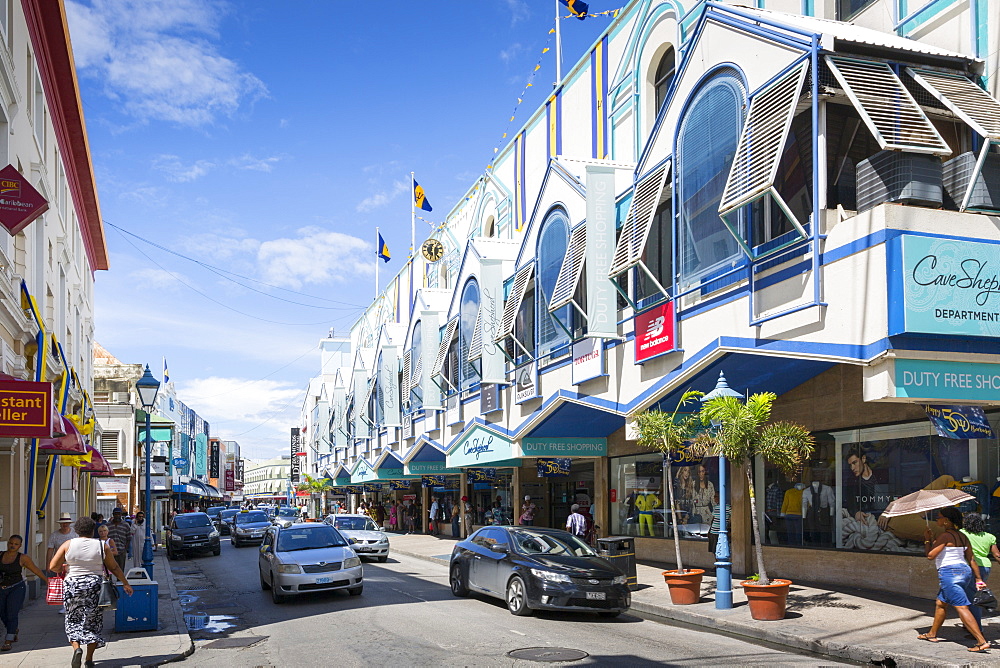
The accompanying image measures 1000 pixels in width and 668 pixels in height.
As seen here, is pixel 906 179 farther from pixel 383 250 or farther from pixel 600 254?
pixel 383 250

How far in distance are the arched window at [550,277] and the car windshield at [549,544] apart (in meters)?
8.30

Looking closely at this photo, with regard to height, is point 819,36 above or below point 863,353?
above

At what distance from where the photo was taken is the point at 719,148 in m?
16.2

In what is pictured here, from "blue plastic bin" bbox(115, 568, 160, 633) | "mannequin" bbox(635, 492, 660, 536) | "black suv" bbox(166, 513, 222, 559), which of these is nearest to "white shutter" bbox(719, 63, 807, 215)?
"blue plastic bin" bbox(115, 568, 160, 633)

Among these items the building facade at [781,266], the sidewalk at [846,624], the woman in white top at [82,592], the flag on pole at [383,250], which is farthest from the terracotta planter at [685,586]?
the flag on pole at [383,250]

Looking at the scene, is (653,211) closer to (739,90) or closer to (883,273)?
(739,90)

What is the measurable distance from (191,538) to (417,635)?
74.3ft

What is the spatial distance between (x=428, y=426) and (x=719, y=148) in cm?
2396

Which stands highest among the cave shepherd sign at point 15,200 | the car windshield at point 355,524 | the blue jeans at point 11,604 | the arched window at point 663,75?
the arched window at point 663,75

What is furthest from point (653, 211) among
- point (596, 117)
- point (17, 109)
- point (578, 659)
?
point (17, 109)

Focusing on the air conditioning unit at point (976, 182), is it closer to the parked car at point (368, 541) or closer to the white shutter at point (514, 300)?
the white shutter at point (514, 300)

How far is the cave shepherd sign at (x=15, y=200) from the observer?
1377cm

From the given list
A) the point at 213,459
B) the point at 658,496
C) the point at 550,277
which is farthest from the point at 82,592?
the point at 213,459

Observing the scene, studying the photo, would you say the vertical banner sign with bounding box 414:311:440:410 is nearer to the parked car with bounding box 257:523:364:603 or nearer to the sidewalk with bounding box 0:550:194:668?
the parked car with bounding box 257:523:364:603
